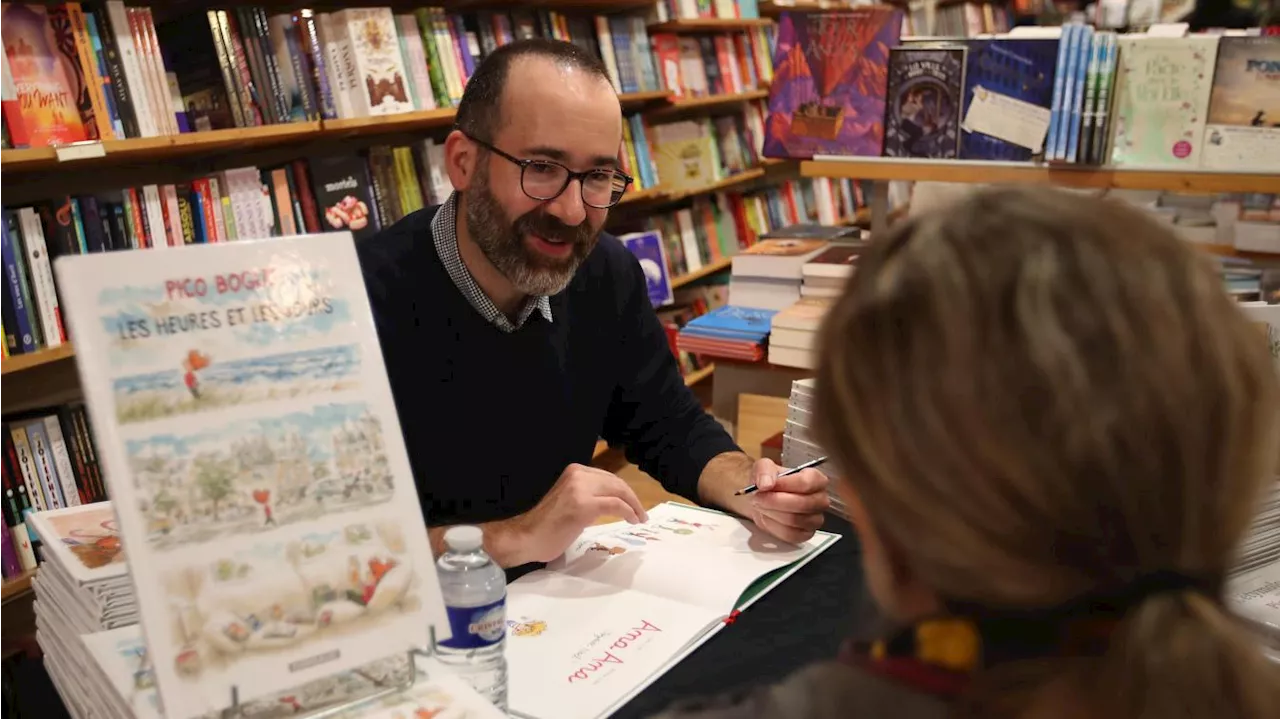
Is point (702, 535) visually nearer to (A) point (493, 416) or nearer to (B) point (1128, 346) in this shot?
(A) point (493, 416)

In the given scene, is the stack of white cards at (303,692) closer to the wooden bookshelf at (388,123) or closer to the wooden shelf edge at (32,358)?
the wooden shelf edge at (32,358)

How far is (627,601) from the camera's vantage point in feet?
3.87

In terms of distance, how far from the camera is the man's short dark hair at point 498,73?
5.08 ft

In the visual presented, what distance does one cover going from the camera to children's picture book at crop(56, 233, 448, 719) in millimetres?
752

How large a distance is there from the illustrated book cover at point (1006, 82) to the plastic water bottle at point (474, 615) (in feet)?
6.24

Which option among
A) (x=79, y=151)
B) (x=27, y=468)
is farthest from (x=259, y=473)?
(x=27, y=468)

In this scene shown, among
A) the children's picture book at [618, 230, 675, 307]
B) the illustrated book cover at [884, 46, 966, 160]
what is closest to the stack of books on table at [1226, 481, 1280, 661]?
the illustrated book cover at [884, 46, 966, 160]

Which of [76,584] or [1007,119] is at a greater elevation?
[1007,119]

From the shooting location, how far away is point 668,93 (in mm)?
3662

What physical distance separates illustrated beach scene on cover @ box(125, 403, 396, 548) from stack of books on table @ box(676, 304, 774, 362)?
1576 mm

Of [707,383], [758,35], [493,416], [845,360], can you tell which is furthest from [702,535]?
[758,35]

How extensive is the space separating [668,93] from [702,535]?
261 cm

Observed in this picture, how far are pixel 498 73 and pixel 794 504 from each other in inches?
32.6

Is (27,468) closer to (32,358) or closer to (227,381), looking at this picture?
(32,358)
